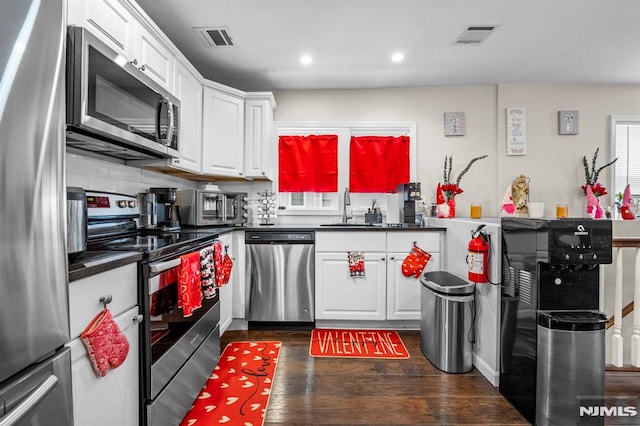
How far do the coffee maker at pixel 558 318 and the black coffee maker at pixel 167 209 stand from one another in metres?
2.35

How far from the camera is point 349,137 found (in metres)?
3.79

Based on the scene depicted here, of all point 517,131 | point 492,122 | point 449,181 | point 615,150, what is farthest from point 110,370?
point 615,150

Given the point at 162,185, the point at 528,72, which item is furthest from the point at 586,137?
the point at 162,185

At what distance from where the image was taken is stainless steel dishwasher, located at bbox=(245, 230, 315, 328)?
2986 mm

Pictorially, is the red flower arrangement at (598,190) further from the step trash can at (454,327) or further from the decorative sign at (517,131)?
the step trash can at (454,327)

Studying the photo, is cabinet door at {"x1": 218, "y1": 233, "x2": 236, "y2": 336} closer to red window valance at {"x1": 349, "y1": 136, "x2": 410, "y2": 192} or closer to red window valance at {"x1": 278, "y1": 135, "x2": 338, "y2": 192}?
red window valance at {"x1": 278, "y1": 135, "x2": 338, "y2": 192}

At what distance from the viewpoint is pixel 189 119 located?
106 inches

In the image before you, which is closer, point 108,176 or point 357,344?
point 108,176

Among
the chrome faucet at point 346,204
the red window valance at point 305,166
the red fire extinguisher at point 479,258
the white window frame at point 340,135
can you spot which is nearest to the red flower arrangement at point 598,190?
the white window frame at point 340,135

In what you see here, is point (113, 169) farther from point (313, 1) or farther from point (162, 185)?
point (313, 1)

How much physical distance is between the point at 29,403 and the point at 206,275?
1.16 m

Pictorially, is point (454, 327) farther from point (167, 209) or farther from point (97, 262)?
point (167, 209)

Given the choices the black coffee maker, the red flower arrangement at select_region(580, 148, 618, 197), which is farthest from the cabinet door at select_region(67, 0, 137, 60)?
the red flower arrangement at select_region(580, 148, 618, 197)

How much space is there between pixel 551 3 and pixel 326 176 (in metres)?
2.35
